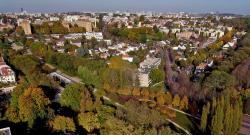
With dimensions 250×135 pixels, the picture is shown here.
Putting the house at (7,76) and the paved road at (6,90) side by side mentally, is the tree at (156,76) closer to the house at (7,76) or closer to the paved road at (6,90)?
the paved road at (6,90)

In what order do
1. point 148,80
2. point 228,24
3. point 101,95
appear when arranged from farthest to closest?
point 228,24 < point 148,80 < point 101,95

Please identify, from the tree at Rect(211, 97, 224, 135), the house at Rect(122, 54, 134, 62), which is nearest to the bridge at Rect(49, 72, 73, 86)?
the house at Rect(122, 54, 134, 62)

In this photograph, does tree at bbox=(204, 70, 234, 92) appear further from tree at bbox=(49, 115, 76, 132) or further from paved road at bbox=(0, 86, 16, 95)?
paved road at bbox=(0, 86, 16, 95)

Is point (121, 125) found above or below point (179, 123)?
above

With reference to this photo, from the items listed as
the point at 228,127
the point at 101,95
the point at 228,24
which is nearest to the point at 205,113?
the point at 228,127

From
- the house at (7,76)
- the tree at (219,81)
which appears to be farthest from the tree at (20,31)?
the tree at (219,81)

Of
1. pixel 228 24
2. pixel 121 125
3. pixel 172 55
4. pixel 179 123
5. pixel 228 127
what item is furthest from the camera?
pixel 228 24

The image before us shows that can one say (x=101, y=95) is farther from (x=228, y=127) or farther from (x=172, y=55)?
(x=172, y=55)
